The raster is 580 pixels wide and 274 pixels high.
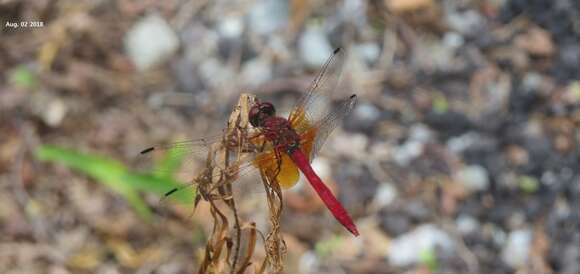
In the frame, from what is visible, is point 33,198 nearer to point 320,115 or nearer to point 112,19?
point 112,19

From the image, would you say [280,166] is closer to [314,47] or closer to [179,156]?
[179,156]

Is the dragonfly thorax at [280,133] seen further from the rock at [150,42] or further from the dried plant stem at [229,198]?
the rock at [150,42]

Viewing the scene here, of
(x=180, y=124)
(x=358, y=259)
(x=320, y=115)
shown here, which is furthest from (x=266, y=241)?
(x=180, y=124)

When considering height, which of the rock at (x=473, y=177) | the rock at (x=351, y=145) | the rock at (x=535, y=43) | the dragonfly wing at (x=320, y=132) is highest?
the rock at (x=535, y=43)

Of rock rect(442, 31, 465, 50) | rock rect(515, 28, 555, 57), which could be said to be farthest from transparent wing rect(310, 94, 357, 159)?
rock rect(515, 28, 555, 57)

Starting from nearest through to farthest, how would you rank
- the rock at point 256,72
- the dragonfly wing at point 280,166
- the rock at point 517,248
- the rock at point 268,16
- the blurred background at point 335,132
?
the dragonfly wing at point 280,166, the blurred background at point 335,132, the rock at point 517,248, the rock at point 256,72, the rock at point 268,16

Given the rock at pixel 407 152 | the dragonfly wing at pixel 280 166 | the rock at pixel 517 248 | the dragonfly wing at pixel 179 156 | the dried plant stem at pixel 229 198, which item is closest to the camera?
the dried plant stem at pixel 229 198
